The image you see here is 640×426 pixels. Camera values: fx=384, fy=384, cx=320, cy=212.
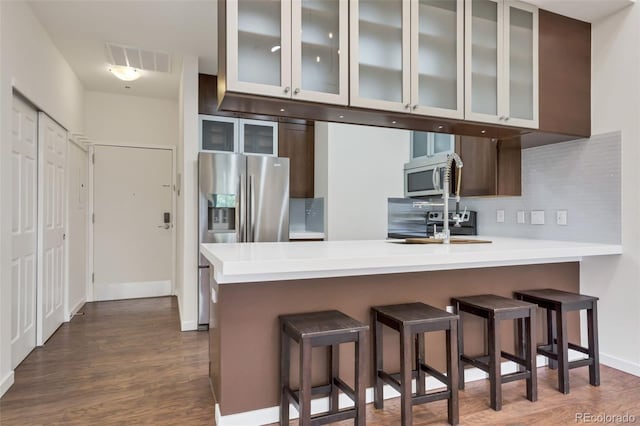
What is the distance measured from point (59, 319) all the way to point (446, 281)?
3.71 m

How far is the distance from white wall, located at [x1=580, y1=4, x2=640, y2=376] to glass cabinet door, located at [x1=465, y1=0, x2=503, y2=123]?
919 mm

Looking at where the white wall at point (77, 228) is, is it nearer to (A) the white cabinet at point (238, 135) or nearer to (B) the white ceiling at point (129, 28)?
(B) the white ceiling at point (129, 28)

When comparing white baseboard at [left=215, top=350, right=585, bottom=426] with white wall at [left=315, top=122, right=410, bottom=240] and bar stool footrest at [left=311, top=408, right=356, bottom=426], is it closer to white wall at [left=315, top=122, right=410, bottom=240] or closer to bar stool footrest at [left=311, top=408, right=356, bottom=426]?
bar stool footrest at [left=311, top=408, right=356, bottom=426]

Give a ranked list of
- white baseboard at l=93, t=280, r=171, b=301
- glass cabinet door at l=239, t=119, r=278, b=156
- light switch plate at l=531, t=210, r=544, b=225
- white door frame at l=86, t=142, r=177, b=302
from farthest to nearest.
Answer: white baseboard at l=93, t=280, r=171, b=301 → white door frame at l=86, t=142, r=177, b=302 → glass cabinet door at l=239, t=119, r=278, b=156 → light switch plate at l=531, t=210, r=544, b=225

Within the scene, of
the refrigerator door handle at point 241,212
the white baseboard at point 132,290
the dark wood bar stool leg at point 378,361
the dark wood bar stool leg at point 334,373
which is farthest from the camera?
the white baseboard at point 132,290

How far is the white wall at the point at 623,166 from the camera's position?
260 cm

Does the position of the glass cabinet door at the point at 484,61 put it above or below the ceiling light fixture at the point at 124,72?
below

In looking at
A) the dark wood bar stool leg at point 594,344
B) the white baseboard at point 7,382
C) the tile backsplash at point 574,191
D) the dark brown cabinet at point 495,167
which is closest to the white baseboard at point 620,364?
the dark wood bar stool leg at point 594,344

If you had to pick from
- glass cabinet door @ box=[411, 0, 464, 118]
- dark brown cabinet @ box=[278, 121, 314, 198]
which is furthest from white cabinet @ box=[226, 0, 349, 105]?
dark brown cabinet @ box=[278, 121, 314, 198]

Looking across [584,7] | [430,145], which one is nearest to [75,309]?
[430,145]

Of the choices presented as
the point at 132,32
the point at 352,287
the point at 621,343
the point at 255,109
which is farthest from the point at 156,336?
the point at 621,343

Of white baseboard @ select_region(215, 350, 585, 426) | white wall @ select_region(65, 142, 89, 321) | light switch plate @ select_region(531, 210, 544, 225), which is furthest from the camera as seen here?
white wall @ select_region(65, 142, 89, 321)

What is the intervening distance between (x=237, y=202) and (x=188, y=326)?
1.29 metres

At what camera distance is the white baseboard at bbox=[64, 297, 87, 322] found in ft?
13.1
